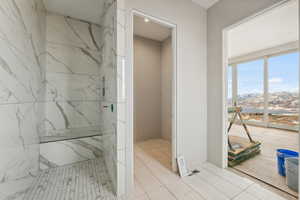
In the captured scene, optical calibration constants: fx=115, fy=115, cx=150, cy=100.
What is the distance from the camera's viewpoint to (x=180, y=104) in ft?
5.94

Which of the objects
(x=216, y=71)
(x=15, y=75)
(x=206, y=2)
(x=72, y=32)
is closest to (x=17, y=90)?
(x=15, y=75)

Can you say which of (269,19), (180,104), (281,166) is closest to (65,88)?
(180,104)

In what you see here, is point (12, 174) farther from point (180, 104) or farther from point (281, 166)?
point (281, 166)

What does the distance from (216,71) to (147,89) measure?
1763 mm

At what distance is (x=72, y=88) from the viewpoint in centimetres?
253

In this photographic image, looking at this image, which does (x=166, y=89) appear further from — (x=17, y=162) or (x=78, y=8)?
(x=17, y=162)

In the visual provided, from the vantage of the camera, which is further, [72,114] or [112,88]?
[72,114]

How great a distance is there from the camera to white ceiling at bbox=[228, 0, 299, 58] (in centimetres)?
237

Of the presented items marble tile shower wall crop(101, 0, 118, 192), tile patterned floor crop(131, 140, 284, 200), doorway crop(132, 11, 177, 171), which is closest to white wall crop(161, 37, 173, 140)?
doorway crop(132, 11, 177, 171)

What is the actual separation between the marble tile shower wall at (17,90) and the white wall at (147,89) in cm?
194

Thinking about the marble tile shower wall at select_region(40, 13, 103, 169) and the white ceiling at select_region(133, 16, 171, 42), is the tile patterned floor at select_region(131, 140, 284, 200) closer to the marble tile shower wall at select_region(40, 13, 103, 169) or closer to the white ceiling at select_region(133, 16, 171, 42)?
the marble tile shower wall at select_region(40, 13, 103, 169)

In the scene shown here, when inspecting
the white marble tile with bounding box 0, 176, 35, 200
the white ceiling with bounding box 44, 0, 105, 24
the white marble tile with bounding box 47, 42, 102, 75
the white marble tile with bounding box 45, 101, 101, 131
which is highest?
the white ceiling with bounding box 44, 0, 105, 24

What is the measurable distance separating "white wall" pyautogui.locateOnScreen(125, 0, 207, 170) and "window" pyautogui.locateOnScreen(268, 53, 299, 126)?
4128 millimetres

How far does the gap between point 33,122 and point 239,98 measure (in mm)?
6764
